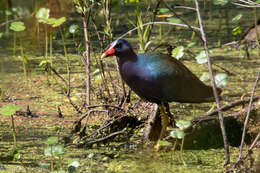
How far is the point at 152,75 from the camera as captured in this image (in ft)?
10.6

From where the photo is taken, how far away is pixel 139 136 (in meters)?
3.62

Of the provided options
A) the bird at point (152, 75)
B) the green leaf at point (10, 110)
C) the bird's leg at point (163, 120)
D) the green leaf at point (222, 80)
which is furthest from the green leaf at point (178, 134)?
the green leaf at point (10, 110)

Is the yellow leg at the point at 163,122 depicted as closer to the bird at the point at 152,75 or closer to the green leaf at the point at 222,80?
the bird at the point at 152,75

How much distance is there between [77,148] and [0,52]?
8.74 ft

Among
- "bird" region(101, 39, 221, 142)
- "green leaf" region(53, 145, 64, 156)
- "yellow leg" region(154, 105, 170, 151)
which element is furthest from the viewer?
"yellow leg" region(154, 105, 170, 151)

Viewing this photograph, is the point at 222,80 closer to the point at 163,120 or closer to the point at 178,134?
the point at 178,134

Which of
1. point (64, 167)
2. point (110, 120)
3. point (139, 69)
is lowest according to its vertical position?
point (64, 167)

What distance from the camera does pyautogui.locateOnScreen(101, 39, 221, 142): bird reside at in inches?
127

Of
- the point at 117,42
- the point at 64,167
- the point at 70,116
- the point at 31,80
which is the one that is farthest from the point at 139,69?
the point at 31,80

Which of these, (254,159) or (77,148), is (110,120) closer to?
(77,148)

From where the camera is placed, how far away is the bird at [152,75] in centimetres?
323

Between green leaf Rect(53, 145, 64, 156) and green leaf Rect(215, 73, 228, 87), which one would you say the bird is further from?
green leaf Rect(53, 145, 64, 156)

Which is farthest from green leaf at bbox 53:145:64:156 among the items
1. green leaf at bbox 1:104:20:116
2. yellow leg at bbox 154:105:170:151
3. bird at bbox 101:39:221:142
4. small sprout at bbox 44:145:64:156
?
yellow leg at bbox 154:105:170:151

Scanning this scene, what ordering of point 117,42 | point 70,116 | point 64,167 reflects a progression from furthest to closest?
point 70,116 → point 117,42 → point 64,167
